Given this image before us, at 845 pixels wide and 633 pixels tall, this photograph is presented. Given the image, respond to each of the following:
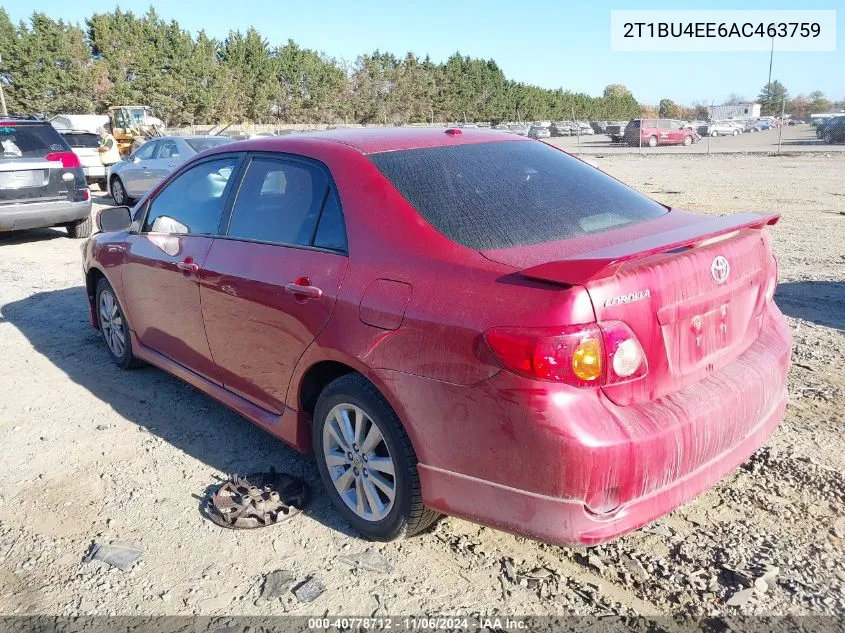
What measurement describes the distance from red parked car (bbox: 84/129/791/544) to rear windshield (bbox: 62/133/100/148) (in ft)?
59.1

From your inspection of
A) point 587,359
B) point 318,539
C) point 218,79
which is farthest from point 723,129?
point 587,359

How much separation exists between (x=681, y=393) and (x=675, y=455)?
0.75ft

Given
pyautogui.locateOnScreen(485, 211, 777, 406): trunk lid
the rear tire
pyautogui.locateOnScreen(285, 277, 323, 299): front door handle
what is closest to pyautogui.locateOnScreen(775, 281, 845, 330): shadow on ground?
pyautogui.locateOnScreen(485, 211, 777, 406): trunk lid

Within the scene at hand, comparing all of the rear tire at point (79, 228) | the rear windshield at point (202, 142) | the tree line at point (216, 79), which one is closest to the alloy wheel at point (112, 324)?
the rear tire at point (79, 228)

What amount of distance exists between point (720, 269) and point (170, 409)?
344cm

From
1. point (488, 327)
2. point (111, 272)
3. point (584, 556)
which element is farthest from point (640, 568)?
point (111, 272)

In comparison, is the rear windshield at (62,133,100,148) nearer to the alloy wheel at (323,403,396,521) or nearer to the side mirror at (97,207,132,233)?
the side mirror at (97,207,132,233)

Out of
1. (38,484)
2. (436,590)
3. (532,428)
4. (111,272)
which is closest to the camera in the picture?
(532,428)

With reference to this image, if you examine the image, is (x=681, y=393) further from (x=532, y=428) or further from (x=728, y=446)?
(x=532, y=428)

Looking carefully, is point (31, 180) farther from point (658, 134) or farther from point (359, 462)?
point (658, 134)

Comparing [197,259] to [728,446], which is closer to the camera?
[728,446]

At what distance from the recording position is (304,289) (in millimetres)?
3061

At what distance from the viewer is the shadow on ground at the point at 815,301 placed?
18.5ft

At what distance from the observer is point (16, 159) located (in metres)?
10.2
